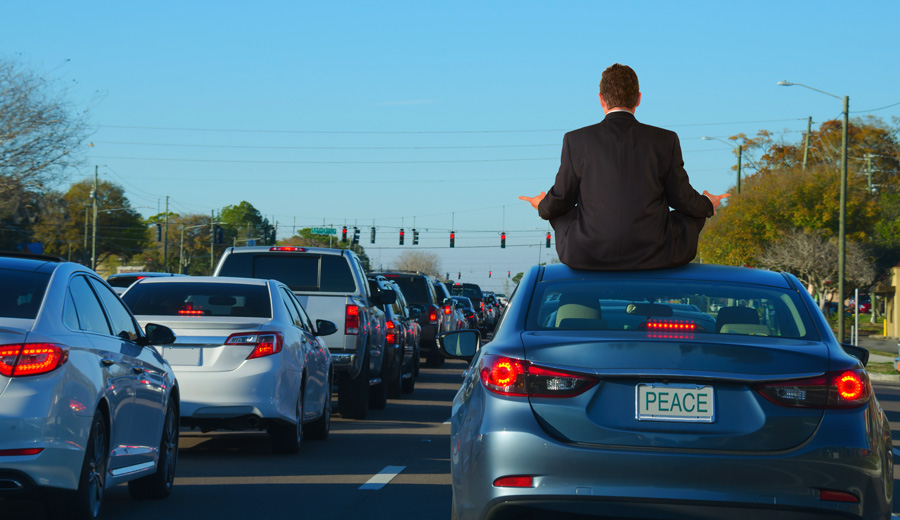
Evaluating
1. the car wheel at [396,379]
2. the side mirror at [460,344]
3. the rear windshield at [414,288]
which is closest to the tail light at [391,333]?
the car wheel at [396,379]

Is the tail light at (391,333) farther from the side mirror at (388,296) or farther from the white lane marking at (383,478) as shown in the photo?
the white lane marking at (383,478)

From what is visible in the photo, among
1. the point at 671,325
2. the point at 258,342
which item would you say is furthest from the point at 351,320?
the point at 671,325

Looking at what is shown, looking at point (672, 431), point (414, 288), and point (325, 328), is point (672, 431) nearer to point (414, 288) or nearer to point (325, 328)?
point (325, 328)

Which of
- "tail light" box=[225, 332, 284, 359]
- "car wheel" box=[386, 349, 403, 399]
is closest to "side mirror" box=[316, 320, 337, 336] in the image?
"tail light" box=[225, 332, 284, 359]

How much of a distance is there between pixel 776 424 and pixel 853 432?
31cm

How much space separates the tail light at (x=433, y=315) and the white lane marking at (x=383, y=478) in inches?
618

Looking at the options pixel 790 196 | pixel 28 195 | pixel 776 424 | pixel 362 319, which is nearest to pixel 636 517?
pixel 776 424

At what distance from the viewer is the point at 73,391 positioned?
6.21 meters

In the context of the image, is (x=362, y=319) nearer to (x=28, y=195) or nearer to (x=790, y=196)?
(x=28, y=195)

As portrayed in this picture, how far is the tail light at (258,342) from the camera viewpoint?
33.2 ft

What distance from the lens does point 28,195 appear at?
149ft

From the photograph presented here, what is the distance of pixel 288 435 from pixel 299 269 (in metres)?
4.25

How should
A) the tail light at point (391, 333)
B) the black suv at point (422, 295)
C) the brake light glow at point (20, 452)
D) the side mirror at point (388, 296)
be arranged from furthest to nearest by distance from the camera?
the black suv at point (422, 295), the tail light at point (391, 333), the side mirror at point (388, 296), the brake light glow at point (20, 452)

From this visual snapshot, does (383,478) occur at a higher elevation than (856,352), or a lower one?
lower
